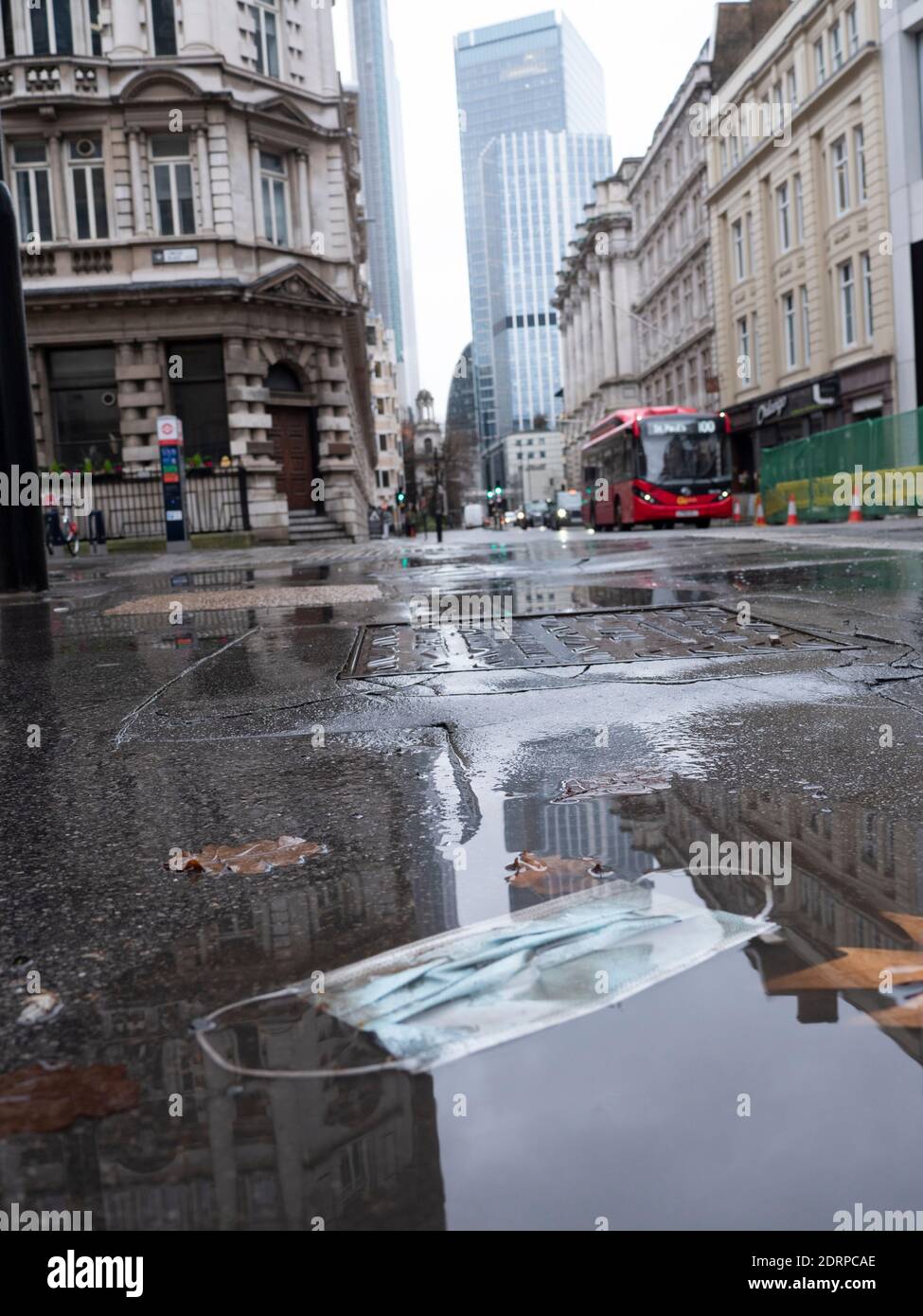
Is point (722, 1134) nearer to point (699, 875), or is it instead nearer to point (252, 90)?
point (699, 875)

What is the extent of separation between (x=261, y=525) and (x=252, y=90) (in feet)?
36.8

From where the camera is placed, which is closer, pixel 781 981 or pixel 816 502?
pixel 781 981

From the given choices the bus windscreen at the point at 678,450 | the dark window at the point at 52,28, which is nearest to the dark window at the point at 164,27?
the dark window at the point at 52,28

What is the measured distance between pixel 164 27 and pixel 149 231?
505cm

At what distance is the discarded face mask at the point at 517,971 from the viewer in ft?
6.16

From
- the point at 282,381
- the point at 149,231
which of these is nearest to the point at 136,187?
the point at 149,231

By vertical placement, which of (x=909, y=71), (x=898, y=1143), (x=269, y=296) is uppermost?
(x=909, y=71)

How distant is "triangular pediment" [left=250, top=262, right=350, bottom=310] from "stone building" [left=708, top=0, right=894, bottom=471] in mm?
15279

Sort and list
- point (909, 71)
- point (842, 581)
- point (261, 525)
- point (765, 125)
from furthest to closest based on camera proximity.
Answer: point (765, 125)
point (909, 71)
point (261, 525)
point (842, 581)

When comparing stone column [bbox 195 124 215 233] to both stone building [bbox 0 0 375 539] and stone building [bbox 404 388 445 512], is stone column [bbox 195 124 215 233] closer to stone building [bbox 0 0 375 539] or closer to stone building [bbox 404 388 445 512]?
stone building [bbox 0 0 375 539]

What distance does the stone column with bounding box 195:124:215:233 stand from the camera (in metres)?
31.0

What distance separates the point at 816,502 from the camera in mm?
31578

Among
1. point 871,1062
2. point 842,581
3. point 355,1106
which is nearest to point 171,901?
point 355,1106

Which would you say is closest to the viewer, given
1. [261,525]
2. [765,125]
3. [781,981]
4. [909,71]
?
[781,981]
